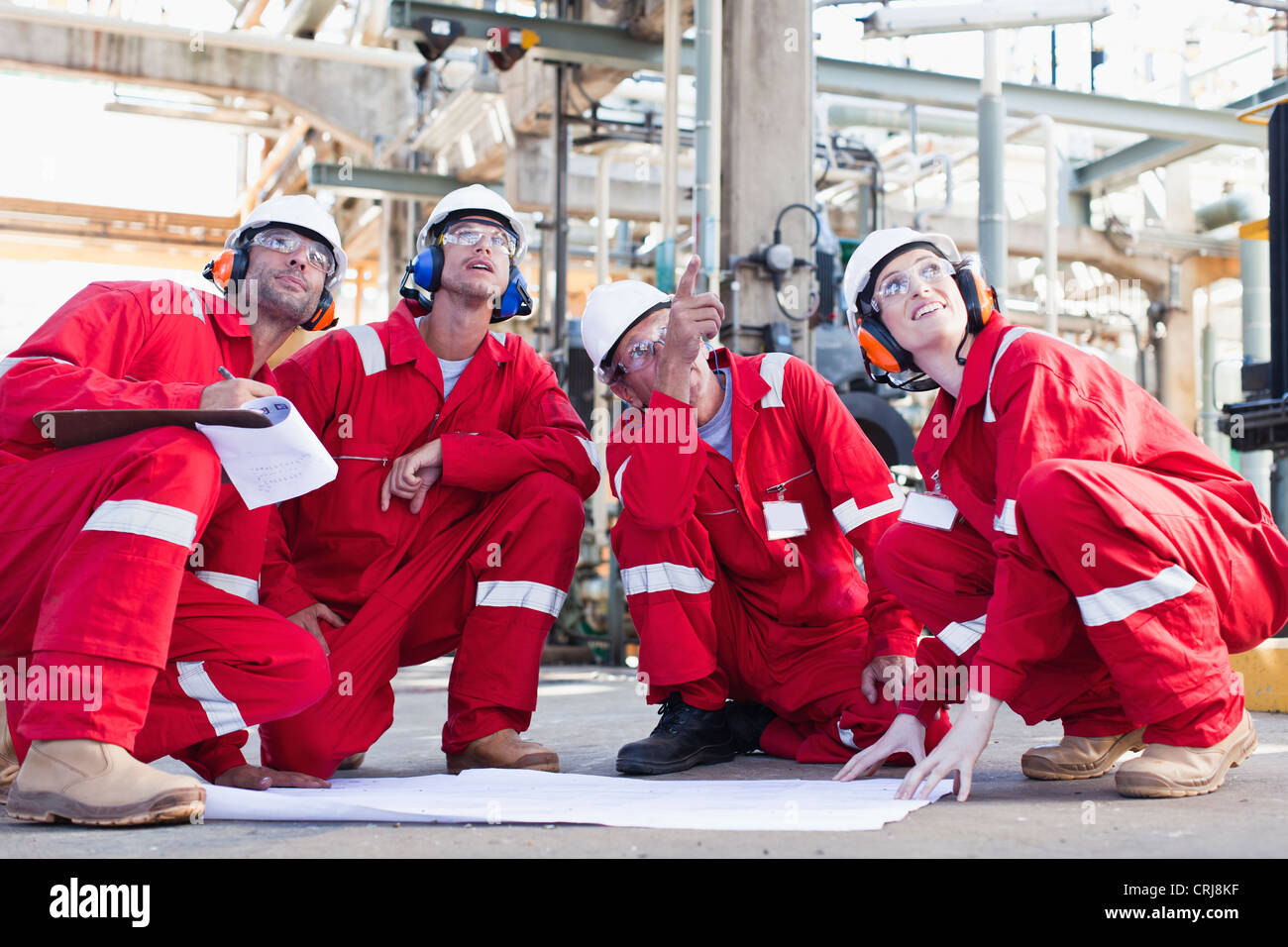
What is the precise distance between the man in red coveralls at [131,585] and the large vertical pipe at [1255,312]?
917cm

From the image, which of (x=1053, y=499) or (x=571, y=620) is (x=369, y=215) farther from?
(x=1053, y=499)

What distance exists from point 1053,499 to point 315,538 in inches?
73.6

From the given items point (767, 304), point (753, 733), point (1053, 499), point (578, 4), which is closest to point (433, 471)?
point (753, 733)

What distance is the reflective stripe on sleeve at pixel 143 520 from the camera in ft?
7.41

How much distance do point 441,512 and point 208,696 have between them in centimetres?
86

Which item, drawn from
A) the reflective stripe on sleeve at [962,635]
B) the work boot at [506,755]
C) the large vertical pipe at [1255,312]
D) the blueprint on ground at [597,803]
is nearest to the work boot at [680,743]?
the work boot at [506,755]

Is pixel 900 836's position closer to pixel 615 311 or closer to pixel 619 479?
pixel 619 479

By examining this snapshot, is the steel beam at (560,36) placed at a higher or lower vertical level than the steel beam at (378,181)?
higher

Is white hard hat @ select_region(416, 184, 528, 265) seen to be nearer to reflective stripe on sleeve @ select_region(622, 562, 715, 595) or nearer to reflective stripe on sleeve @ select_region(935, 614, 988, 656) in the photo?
reflective stripe on sleeve @ select_region(622, 562, 715, 595)

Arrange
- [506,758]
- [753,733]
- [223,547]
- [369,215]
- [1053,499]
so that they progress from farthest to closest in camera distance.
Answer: [369,215] < [753,733] < [506,758] < [223,547] < [1053,499]

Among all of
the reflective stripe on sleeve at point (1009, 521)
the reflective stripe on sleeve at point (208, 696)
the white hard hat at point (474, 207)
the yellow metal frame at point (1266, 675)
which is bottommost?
the yellow metal frame at point (1266, 675)

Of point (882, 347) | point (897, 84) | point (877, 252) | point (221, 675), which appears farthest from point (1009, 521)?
point (897, 84)

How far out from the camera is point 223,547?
279 cm

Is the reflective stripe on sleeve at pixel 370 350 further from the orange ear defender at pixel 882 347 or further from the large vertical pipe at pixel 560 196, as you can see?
the large vertical pipe at pixel 560 196
